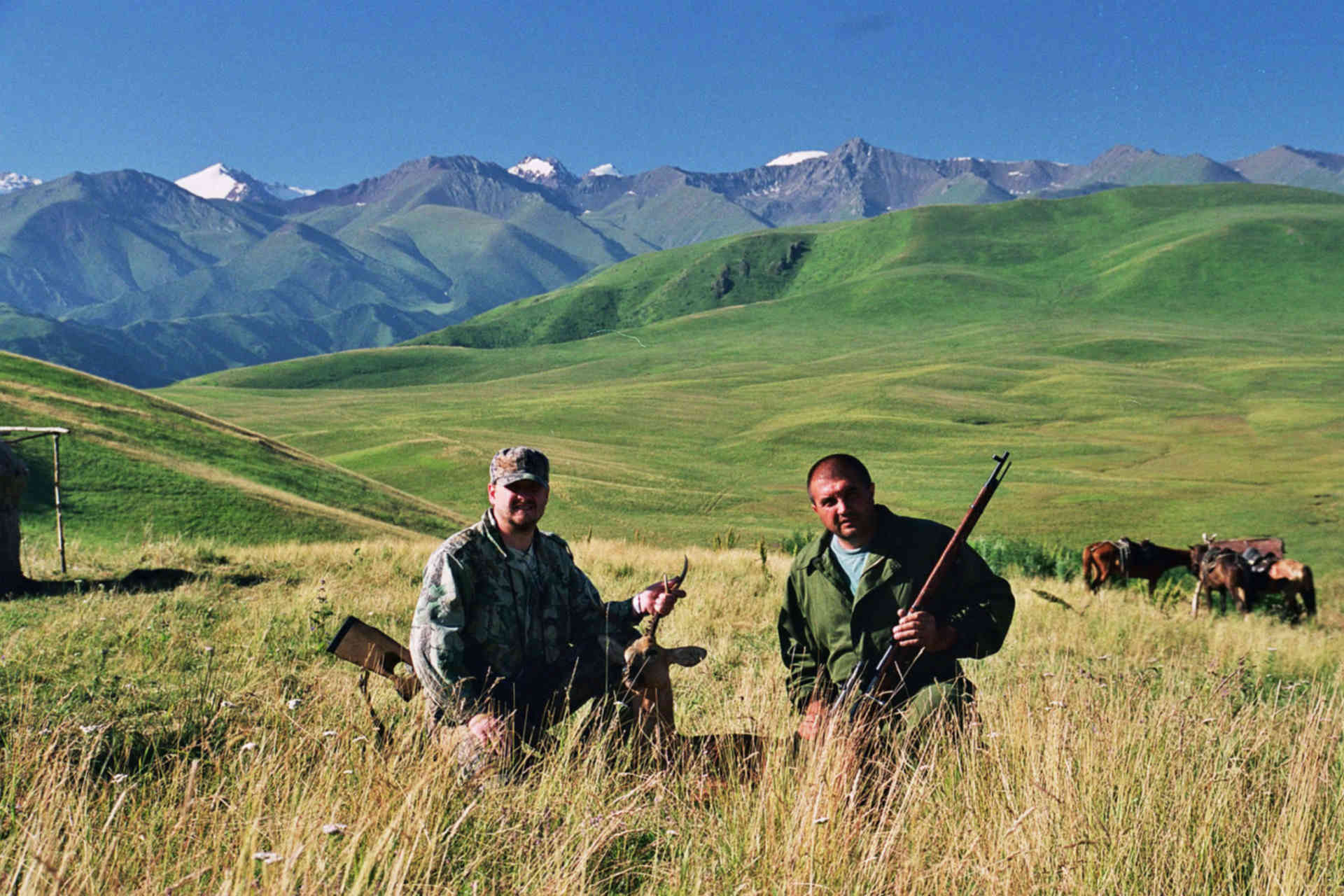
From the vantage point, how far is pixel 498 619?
505cm

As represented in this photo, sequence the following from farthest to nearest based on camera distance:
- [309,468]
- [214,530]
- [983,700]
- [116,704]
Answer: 1. [309,468]
2. [214,530]
3. [116,704]
4. [983,700]

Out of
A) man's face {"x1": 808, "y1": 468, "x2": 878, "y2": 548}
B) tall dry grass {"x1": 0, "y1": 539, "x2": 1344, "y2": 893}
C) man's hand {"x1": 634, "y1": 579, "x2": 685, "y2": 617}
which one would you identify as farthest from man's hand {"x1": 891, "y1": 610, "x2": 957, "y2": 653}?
man's hand {"x1": 634, "y1": 579, "x2": 685, "y2": 617}

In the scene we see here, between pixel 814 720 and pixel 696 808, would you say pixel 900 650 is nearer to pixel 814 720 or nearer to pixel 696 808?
pixel 814 720

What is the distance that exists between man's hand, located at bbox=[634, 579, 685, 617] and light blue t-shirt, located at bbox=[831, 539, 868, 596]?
0.97m

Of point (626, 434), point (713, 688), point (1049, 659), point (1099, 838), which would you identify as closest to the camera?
point (1099, 838)

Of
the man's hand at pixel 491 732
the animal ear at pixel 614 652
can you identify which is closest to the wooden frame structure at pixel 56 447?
the animal ear at pixel 614 652

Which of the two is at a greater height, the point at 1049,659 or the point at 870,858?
the point at 870,858

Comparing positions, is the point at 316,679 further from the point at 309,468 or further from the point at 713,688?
the point at 309,468

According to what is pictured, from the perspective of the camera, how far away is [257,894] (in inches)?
109

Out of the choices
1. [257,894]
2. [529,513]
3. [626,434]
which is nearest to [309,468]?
[529,513]

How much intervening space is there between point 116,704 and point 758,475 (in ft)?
168

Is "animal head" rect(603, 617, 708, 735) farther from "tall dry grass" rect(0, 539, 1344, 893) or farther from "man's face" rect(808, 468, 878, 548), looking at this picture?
"man's face" rect(808, 468, 878, 548)

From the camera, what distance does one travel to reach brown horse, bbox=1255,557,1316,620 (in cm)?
1623

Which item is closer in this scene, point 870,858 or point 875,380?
point 870,858
